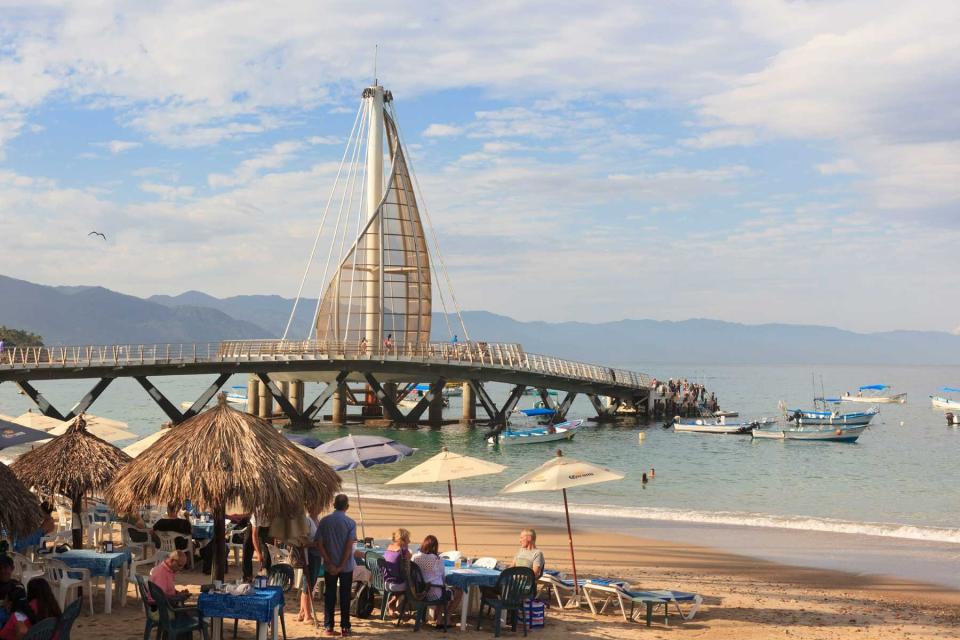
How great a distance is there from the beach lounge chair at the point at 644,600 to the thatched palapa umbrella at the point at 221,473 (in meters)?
3.43

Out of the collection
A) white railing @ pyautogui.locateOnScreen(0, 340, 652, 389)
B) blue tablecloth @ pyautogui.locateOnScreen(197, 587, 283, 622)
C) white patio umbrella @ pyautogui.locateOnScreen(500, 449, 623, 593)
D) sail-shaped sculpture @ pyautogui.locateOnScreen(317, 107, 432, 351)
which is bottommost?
blue tablecloth @ pyautogui.locateOnScreen(197, 587, 283, 622)

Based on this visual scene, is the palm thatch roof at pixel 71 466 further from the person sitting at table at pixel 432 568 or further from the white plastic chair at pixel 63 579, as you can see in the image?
the person sitting at table at pixel 432 568

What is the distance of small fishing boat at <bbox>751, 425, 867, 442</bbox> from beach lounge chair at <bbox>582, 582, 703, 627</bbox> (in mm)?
35687

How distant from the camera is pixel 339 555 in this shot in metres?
9.80

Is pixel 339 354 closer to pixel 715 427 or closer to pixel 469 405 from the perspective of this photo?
pixel 469 405

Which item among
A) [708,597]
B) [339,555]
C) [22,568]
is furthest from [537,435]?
[339,555]

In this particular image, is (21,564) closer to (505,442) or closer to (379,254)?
(505,442)

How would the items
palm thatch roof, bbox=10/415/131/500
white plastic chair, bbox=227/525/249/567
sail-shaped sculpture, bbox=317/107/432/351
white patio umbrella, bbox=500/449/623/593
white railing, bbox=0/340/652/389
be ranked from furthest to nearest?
sail-shaped sculpture, bbox=317/107/432/351 → white railing, bbox=0/340/652/389 → white plastic chair, bbox=227/525/249/567 → palm thatch roof, bbox=10/415/131/500 → white patio umbrella, bbox=500/449/623/593

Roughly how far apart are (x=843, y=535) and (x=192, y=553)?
42.7 ft

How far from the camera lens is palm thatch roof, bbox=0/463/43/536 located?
9773 mm

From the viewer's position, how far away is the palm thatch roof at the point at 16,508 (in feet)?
32.1

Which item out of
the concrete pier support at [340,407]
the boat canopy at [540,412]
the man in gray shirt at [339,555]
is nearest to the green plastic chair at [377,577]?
the man in gray shirt at [339,555]

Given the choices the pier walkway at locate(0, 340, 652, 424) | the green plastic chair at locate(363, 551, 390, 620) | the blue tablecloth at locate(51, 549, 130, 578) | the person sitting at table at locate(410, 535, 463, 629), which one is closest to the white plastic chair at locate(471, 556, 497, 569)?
the person sitting at table at locate(410, 535, 463, 629)

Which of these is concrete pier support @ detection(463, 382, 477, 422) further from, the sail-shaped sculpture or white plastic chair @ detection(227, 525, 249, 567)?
white plastic chair @ detection(227, 525, 249, 567)
